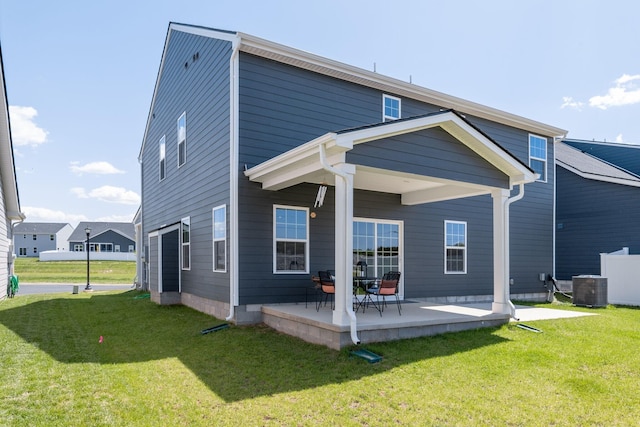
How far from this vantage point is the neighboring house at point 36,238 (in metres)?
61.0

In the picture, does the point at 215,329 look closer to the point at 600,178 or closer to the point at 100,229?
the point at 600,178

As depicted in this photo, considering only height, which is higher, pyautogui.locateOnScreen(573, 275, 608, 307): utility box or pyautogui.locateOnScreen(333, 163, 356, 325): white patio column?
pyautogui.locateOnScreen(333, 163, 356, 325): white patio column

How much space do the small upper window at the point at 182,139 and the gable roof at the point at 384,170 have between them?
4316mm

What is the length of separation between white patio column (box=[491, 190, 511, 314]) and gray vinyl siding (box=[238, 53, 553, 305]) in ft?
1.31

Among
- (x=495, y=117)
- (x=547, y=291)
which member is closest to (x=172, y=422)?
(x=495, y=117)

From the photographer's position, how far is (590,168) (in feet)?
52.0

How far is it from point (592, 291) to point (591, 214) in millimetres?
4828

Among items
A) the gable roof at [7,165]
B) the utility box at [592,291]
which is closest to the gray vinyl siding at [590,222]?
the utility box at [592,291]

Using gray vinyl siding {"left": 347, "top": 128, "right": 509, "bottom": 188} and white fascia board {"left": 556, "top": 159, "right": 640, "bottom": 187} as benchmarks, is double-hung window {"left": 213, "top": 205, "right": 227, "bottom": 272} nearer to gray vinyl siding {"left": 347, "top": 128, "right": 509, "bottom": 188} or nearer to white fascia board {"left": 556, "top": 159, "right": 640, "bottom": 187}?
gray vinyl siding {"left": 347, "top": 128, "right": 509, "bottom": 188}

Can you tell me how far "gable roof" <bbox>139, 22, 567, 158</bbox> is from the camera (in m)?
8.84

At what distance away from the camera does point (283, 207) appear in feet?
30.1

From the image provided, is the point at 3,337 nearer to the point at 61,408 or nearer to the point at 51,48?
the point at 61,408

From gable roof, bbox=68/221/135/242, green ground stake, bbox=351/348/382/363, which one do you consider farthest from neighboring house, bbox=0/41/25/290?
gable roof, bbox=68/221/135/242

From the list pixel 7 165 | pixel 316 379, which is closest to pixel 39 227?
pixel 7 165
